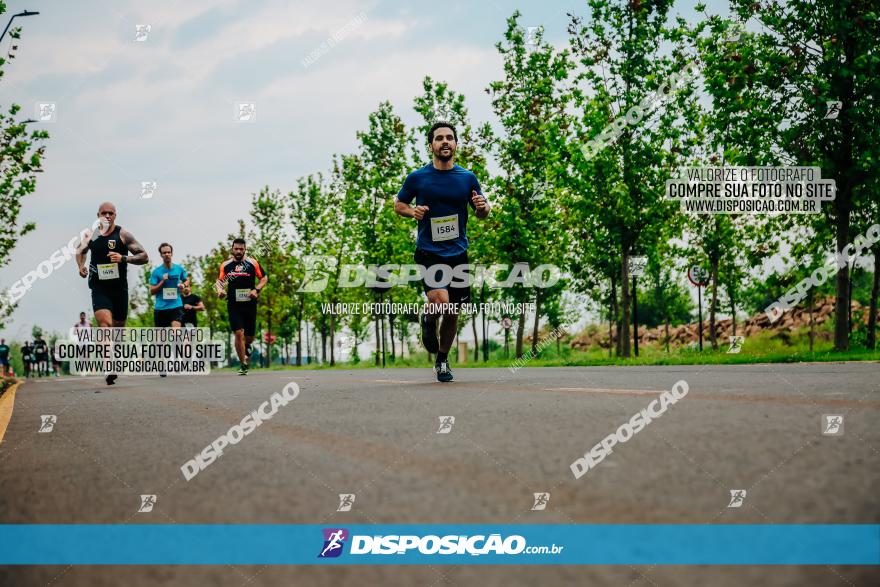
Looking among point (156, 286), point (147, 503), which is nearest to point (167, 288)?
point (156, 286)

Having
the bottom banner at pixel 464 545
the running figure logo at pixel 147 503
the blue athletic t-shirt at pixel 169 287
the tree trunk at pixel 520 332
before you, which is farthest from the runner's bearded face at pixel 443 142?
the tree trunk at pixel 520 332

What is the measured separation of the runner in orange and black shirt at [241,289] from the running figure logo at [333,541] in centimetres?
1256

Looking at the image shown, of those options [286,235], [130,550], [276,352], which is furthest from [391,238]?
[276,352]

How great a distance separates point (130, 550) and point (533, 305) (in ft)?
101

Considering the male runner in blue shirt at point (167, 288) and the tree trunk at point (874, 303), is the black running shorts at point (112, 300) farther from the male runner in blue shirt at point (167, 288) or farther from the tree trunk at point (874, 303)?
the tree trunk at point (874, 303)

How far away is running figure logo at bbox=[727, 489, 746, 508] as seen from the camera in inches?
81.2

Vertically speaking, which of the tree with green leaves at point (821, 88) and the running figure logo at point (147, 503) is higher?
the tree with green leaves at point (821, 88)

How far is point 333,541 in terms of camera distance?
75.0 inches

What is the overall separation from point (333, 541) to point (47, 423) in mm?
4242

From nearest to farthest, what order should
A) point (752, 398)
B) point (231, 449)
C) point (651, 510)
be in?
1. point (651, 510)
2. point (231, 449)
3. point (752, 398)

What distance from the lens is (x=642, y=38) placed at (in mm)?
22156

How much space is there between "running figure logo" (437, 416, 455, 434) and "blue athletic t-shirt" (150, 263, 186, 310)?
12.2 metres

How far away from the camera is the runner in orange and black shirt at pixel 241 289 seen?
14.3 meters

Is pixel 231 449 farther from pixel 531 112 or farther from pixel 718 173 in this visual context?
pixel 531 112
